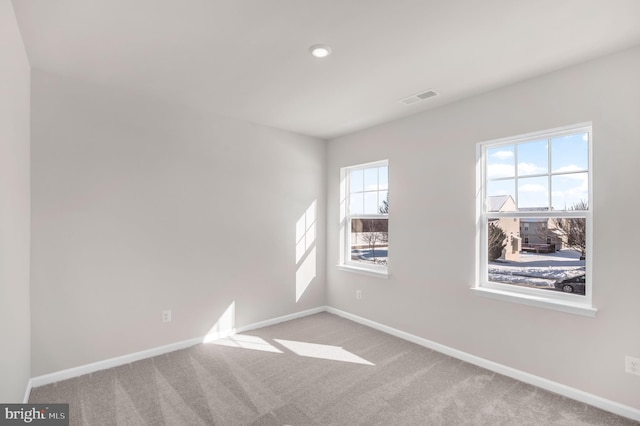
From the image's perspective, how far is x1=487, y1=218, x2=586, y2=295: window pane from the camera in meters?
2.58

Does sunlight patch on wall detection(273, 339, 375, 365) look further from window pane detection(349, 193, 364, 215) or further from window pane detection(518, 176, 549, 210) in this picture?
window pane detection(518, 176, 549, 210)

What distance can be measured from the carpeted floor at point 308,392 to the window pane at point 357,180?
219cm

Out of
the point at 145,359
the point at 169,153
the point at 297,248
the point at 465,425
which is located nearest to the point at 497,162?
the point at 465,425

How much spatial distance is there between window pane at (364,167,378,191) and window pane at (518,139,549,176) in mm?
1786

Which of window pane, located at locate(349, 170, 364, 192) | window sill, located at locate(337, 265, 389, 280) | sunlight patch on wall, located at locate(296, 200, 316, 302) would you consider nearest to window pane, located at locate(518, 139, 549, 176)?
window sill, located at locate(337, 265, 389, 280)

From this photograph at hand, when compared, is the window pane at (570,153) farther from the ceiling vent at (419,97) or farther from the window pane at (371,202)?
the window pane at (371,202)

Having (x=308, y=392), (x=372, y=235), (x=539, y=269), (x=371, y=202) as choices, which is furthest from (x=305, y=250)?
(x=539, y=269)

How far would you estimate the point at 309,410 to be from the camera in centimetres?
232

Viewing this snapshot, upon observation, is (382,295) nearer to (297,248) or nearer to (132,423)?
(297,248)

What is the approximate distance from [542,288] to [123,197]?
3982 mm

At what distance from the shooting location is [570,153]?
261 cm

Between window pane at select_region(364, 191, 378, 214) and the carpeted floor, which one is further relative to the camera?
window pane at select_region(364, 191, 378, 214)

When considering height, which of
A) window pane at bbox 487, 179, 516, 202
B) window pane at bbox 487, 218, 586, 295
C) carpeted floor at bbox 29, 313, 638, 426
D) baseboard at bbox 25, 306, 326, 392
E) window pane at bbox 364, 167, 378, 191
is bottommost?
carpeted floor at bbox 29, 313, 638, 426

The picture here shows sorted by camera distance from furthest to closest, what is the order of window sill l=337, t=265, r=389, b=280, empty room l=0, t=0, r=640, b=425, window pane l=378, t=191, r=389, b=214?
window pane l=378, t=191, r=389, b=214 → window sill l=337, t=265, r=389, b=280 → empty room l=0, t=0, r=640, b=425
